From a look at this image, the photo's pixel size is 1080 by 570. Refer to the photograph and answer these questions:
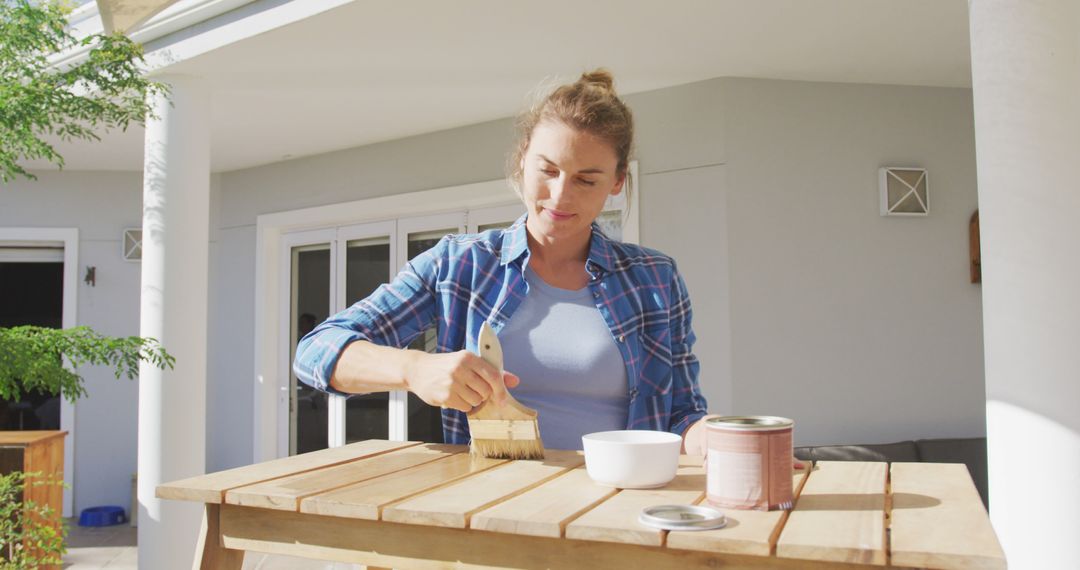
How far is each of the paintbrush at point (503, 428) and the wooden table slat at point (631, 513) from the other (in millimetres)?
244

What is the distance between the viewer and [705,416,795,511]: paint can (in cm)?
99

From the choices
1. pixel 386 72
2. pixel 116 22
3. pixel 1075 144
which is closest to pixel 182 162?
pixel 116 22

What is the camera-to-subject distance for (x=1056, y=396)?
227 centimetres

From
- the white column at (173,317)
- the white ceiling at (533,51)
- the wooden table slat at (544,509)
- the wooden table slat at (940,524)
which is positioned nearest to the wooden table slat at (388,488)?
the wooden table slat at (544,509)

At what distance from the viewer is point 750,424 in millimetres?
1024

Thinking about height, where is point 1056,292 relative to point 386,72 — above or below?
below

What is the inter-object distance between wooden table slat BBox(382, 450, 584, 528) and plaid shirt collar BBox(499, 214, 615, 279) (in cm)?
42

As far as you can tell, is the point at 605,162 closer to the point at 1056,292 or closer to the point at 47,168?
the point at 1056,292

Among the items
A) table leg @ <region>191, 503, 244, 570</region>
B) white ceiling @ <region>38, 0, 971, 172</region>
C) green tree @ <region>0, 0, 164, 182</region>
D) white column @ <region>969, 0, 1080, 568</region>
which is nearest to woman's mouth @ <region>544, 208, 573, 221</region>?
table leg @ <region>191, 503, 244, 570</region>

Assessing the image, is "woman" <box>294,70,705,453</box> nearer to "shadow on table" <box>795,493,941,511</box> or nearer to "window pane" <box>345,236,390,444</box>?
"shadow on table" <box>795,493,941,511</box>

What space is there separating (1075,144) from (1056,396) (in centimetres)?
68

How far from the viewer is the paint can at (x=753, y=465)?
0.99 metres

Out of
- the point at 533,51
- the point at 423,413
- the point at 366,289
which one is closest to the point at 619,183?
the point at 533,51

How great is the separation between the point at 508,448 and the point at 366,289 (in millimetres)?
4860
